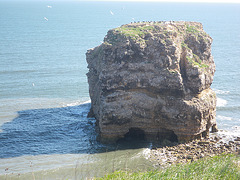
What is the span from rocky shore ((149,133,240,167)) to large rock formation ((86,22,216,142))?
116 cm

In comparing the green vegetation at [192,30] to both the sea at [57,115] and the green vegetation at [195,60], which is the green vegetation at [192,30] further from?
the sea at [57,115]

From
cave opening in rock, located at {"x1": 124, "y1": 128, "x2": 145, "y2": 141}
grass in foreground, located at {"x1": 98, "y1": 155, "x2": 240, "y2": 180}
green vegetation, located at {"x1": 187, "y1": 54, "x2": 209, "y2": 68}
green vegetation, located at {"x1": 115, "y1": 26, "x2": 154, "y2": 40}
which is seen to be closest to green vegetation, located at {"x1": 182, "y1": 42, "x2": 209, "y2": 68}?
green vegetation, located at {"x1": 187, "y1": 54, "x2": 209, "y2": 68}

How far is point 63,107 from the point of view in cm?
4394

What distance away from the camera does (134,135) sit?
1314 inches

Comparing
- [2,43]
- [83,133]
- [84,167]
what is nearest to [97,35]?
[2,43]

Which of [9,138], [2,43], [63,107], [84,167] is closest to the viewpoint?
[84,167]

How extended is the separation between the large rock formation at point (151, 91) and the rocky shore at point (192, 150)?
116cm

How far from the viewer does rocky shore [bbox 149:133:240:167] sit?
28536 millimetres

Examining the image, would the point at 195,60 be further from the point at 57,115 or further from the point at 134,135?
the point at 57,115

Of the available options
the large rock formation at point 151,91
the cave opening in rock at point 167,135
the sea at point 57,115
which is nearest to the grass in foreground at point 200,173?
the sea at point 57,115

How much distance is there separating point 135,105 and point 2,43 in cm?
6304

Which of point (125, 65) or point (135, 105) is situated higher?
point (125, 65)

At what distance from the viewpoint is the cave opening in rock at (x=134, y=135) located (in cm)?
3303

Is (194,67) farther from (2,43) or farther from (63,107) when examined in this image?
(2,43)
